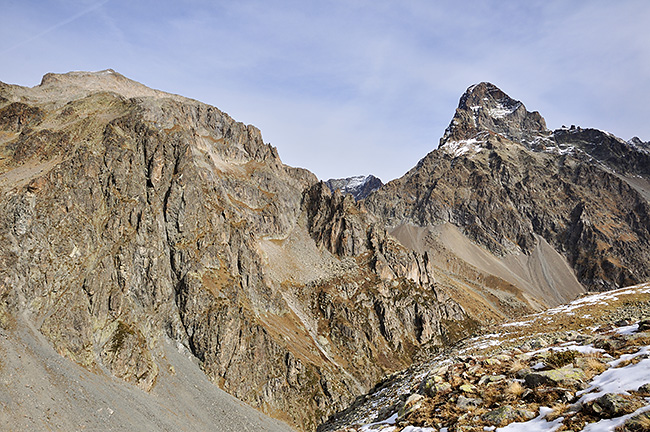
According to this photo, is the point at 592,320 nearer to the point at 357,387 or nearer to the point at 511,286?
the point at 357,387

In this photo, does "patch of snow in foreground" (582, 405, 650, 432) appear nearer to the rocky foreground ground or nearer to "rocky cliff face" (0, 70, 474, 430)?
the rocky foreground ground

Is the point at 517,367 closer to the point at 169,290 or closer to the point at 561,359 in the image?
the point at 561,359

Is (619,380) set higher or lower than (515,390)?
higher

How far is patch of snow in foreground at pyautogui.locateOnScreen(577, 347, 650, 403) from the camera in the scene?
9.88m

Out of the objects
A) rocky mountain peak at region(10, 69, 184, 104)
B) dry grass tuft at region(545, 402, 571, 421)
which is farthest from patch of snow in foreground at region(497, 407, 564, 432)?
rocky mountain peak at region(10, 69, 184, 104)

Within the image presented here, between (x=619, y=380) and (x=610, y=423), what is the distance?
282 centimetres

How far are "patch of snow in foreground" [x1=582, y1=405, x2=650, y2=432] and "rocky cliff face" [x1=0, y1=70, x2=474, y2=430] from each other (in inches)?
2547

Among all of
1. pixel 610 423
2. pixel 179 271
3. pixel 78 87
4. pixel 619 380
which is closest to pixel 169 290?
pixel 179 271

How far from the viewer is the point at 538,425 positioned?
9.91m

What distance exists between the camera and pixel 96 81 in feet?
539

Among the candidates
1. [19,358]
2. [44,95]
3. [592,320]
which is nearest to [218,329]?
[19,358]

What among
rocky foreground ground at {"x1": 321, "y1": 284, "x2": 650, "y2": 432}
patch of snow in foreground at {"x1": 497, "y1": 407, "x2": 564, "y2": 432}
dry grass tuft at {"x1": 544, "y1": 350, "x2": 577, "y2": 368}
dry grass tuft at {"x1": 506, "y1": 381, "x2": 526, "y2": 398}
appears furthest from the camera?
dry grass tuft at {"x1": 544, "y1": 350, "x2": 577, "y2": 368}

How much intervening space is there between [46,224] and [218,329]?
124ft

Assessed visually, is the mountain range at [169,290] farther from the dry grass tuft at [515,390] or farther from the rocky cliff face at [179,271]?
the dry grass tuft at [515,390]
